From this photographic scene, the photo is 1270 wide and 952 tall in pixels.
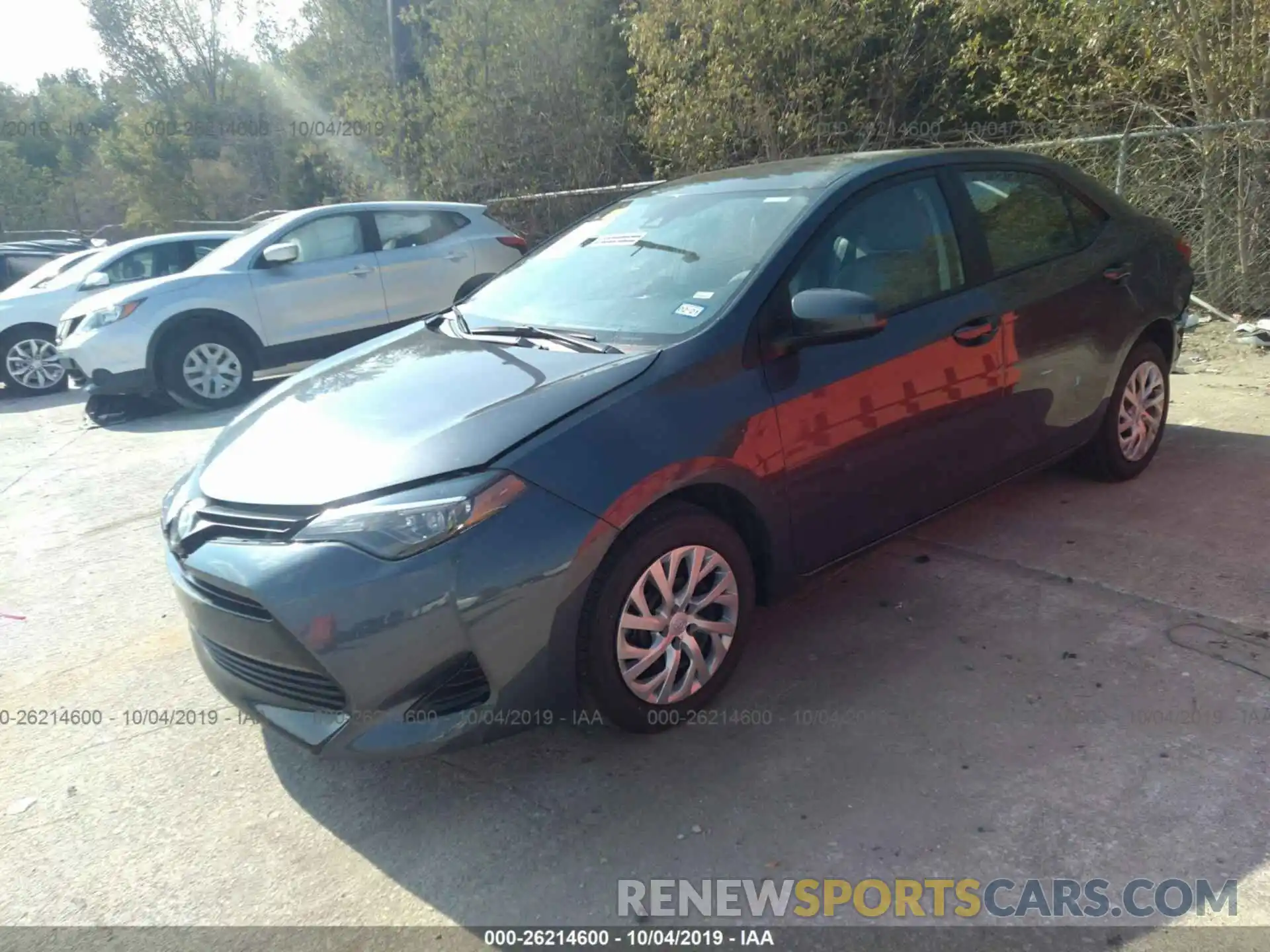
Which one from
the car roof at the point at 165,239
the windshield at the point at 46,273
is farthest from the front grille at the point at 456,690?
the windshield at the point at 46,273

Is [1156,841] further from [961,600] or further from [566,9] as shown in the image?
[566,9]

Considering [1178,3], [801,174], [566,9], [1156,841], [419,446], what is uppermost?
[566,9]

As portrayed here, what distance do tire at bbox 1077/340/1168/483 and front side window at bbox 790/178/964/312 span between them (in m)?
1.36

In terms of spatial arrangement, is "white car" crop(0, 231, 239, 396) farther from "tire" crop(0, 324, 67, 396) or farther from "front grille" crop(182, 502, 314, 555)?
"front grille" crop(182, 502, 314, 555)

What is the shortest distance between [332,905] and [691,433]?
1584 millimetres

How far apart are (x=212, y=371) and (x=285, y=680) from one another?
6731mm

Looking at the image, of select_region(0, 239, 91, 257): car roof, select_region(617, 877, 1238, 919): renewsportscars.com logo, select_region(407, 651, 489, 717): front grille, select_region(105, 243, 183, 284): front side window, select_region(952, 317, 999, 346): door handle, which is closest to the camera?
select_region(617, 877, 1238, 919): renewsportscars.com logo

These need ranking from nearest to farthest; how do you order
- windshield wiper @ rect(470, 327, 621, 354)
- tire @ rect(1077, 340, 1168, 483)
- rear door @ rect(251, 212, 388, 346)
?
windshield wiper @ rect(470, 327, 621, 354) < tire @ rect(1077, 340, 1168, 483) < rear door @ rect(251, 212, 388, 346)

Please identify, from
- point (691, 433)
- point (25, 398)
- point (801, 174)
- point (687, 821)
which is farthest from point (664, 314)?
point (25, 398)

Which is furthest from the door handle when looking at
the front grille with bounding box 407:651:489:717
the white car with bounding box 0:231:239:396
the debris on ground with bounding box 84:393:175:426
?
the white car with bounding box 0:231:239:396

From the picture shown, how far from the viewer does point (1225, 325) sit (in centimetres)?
758

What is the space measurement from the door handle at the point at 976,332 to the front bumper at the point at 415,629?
177 centimetres

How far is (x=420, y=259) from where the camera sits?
9.11m

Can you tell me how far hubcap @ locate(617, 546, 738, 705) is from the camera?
9.12ft
